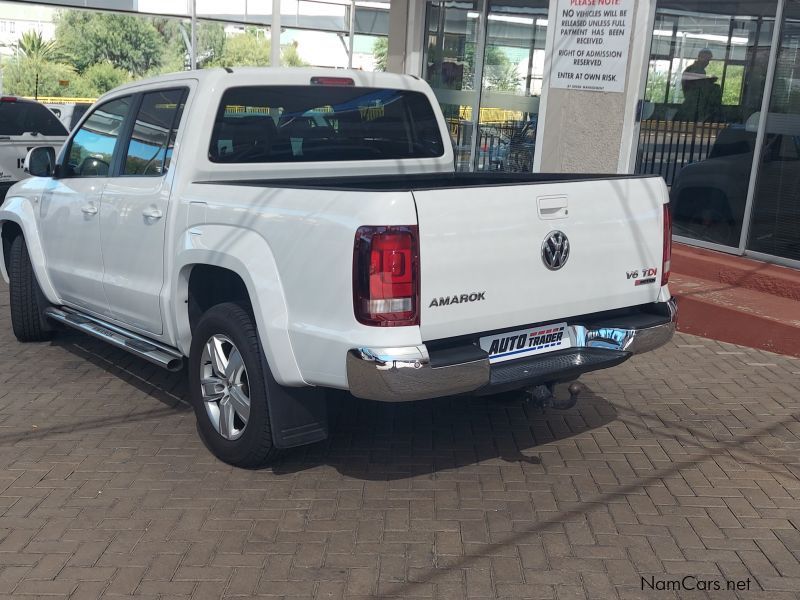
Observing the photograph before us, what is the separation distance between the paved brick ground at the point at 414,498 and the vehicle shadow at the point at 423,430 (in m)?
0.02

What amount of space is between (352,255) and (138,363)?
3.33 meters

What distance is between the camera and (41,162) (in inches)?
241

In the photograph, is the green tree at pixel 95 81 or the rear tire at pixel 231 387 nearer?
the rear tire at pixel 231 387

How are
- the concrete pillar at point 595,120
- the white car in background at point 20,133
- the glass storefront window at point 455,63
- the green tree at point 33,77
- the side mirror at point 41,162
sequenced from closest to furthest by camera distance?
the side mirror at point 41,162
the concrete pillar at point 595,120
the white car in background at point 20,133
the glass storefront window at point 455,63
the green tree at point 33,77

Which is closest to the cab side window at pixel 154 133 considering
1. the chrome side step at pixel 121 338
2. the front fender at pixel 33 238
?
the chrome side step at pixel 121 338

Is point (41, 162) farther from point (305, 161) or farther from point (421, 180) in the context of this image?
point (421, 180)

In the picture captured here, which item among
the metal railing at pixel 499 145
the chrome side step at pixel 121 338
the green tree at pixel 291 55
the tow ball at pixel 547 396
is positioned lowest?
the chrome side step at pixel 121 338

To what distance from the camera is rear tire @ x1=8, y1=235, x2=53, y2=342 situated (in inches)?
261

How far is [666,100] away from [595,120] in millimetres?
770

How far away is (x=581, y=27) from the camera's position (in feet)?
31.1

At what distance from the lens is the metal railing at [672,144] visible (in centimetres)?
874

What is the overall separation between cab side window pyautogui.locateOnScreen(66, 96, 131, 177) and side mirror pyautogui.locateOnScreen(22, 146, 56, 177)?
14 cm

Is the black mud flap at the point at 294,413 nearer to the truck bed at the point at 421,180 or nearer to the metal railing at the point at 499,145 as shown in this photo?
the truck bed at the point at 421,180

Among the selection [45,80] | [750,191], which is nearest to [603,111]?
[750,191]
